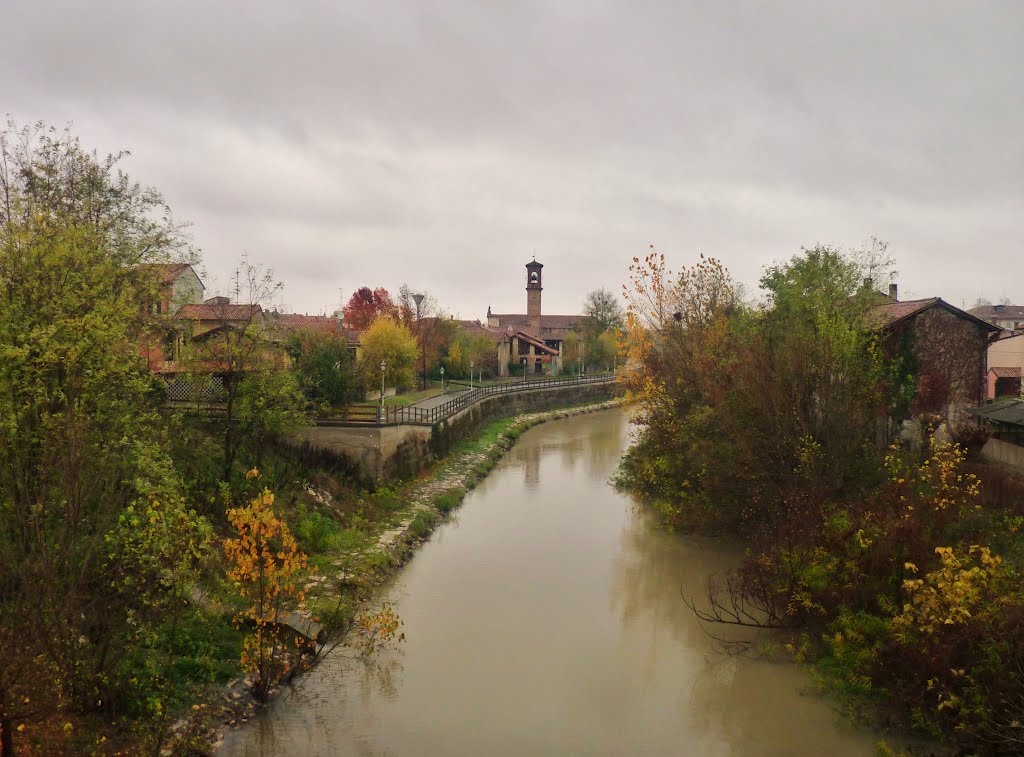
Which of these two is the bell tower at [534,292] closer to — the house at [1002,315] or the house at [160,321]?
the house at [1002,315]

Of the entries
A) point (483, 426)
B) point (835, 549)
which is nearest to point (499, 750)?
point (835, 549)

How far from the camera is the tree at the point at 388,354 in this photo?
37.5m

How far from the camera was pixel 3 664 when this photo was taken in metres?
7.44

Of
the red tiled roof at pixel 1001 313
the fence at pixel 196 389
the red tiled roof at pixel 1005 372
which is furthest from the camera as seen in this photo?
the red tiled roof at pixel 1001 313

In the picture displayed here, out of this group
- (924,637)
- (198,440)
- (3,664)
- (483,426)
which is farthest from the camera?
(483,426)

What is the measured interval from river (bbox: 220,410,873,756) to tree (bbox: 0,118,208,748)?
2425mm

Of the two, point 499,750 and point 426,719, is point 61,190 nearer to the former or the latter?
point 426,719

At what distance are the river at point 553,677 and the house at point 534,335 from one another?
47986 mm

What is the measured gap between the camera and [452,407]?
34.5 metres

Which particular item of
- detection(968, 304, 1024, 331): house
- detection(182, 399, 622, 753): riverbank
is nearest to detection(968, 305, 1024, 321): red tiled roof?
detection(968, 304, 1024, 331): house

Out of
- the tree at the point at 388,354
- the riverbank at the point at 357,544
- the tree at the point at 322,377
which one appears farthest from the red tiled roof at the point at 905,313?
the tree at the point at 388,354

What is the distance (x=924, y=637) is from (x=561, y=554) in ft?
33.9

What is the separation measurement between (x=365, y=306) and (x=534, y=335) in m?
23.4

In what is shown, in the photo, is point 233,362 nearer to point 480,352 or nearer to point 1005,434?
point 1005,434
